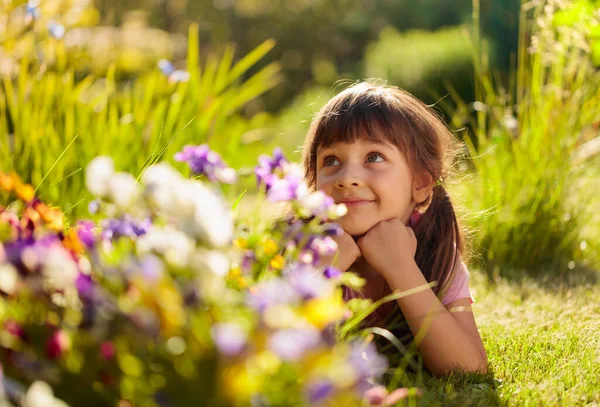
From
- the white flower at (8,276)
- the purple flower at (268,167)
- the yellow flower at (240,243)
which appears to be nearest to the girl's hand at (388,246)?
the purple flower at (268,167)

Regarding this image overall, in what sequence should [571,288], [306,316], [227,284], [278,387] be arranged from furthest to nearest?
[571,288], [227,284], [278,387], [306,316]

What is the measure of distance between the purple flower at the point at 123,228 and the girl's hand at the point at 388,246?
78 centimetres

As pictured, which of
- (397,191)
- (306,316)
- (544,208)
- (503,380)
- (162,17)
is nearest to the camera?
(306,316)

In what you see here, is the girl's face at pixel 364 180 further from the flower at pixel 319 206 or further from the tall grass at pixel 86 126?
the tall grass at pixel 86 126

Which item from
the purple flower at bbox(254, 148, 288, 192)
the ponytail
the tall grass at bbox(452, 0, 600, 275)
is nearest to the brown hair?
the ponytail

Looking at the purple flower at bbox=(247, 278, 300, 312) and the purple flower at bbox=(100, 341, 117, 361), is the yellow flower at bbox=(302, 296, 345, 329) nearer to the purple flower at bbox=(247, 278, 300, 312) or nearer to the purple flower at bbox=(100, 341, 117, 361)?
the purple flower at bbox=(247, 278, 300, 312)

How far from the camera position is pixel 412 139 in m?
2.24

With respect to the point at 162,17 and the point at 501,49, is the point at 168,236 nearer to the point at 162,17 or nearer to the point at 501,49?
the point at 501,49

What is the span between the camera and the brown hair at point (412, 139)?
7.06 ft

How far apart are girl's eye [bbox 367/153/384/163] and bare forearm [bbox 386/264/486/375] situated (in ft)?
1.31

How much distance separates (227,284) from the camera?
159cm

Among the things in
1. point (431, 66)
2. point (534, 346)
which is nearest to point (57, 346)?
point (534, 346)

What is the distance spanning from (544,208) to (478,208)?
11.9 inches

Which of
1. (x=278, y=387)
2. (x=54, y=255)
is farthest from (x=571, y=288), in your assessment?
(x=54, y=255)
